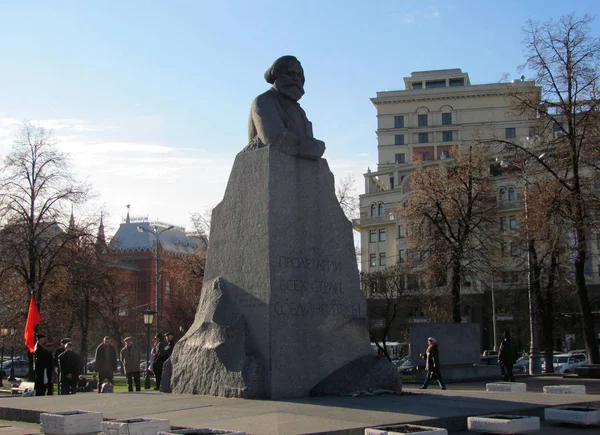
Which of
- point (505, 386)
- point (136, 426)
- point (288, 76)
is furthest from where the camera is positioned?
point (505, 386)

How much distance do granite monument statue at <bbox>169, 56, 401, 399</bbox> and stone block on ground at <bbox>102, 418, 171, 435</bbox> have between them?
2818 mm

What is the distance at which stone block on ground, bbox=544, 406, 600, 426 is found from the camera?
881cm

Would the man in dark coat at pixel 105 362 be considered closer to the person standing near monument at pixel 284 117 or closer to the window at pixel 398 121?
the person standing near monument at pixel 284 117

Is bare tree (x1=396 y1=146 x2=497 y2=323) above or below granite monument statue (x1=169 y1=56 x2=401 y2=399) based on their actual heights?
above

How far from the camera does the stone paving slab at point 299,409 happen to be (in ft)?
25.0

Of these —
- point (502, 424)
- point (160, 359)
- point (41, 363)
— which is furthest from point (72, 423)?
point (160, 359)

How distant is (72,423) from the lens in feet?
26.2

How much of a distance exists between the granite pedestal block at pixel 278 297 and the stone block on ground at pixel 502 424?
9.46ft

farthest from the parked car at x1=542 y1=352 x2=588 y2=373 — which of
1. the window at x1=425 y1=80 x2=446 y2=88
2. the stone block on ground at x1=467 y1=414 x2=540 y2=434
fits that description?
the window at x1=425 y1=80 x2=446 y2=88

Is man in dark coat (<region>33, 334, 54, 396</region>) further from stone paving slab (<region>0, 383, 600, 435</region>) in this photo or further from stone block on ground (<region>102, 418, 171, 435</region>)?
stone block on ground (<region>102, 418, 171, 435</region>)

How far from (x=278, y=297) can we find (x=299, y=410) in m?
2.35

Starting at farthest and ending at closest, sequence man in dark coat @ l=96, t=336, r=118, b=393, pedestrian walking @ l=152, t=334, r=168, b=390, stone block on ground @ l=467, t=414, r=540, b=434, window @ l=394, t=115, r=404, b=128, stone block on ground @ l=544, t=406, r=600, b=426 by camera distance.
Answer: window @ l=394, t=115, r=404, b=128 < man in dark coat @ l=96, t=336, r=118, b=393 < pedestrian walking @ l=152, t=334, r=168, b=390 < stone block on ground @ l=544, t=406, r=600, b=426 < stone block on ground @ l=467, t=414, r=540, b=434

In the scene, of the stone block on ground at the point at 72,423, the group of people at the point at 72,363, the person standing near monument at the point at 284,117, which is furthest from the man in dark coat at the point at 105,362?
the stone block on ground at the point at 72,423

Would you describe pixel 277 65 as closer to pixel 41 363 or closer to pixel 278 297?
pixel 278 297
